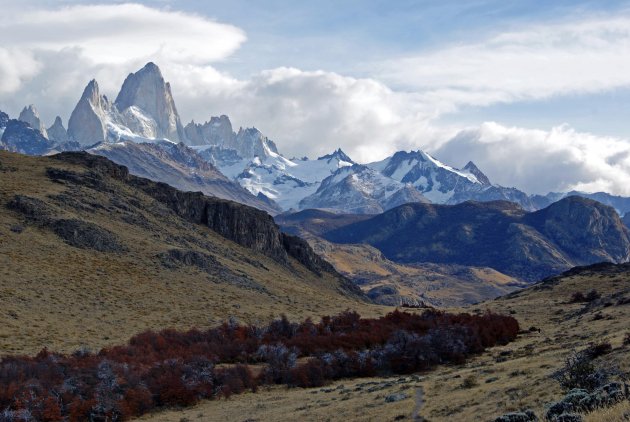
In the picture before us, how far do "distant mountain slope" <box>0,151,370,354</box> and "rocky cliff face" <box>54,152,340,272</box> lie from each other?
1.04ft

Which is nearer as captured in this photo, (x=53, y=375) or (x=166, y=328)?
(x=53, y=375)

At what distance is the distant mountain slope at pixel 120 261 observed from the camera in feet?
254

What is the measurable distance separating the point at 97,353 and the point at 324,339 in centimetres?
2314

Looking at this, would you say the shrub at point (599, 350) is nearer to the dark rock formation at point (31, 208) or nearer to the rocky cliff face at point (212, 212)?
the dark rock formation at point (31, 208)

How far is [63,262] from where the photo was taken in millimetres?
94438

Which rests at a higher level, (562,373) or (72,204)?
(72,204)

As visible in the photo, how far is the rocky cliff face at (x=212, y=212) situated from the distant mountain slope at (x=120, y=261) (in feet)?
1.04

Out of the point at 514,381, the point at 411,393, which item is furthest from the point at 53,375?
the point at 514,381

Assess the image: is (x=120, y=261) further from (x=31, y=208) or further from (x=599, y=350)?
(x=599, y=350)

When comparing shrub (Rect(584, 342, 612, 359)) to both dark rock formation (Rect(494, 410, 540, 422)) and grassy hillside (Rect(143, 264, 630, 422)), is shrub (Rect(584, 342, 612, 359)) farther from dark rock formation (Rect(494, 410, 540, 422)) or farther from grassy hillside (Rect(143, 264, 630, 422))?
dark rock formation (Rect(494, 410, 540, 422))

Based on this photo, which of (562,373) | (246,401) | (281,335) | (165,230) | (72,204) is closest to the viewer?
(562,373)

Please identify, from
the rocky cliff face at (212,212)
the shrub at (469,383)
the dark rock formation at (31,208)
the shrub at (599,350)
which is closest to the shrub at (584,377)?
the shrub at (599,350)

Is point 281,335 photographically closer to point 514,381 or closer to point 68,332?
point 68,332

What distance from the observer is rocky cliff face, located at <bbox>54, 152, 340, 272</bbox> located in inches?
5739
